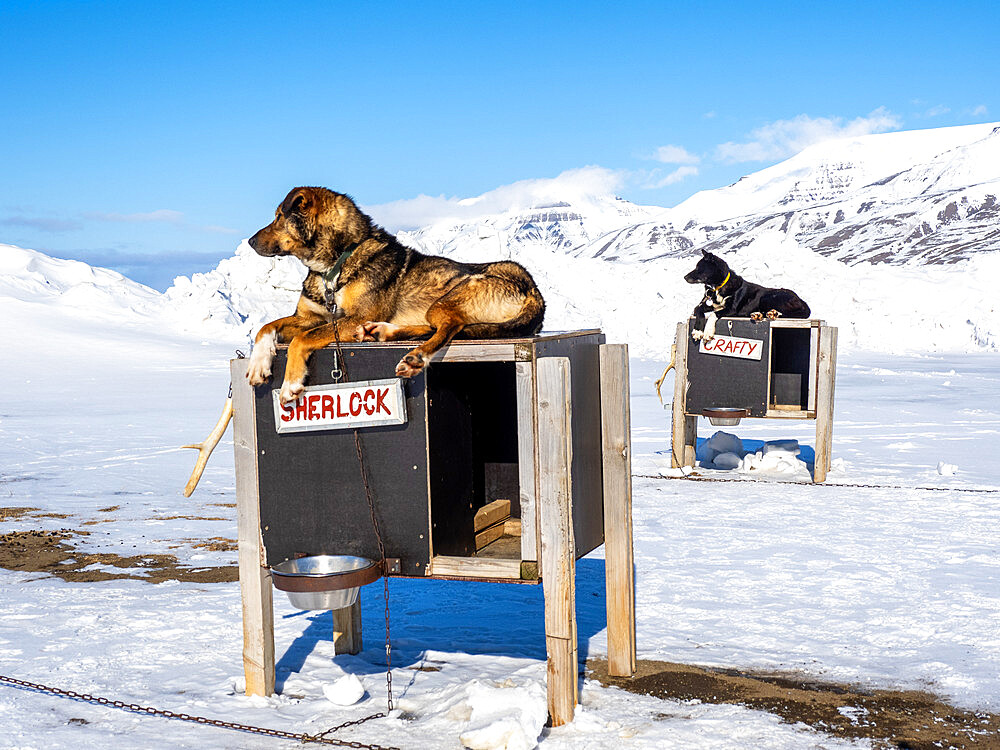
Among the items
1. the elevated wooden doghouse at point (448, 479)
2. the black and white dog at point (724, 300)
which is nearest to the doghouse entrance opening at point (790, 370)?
the black and white dog at point (724, 300)

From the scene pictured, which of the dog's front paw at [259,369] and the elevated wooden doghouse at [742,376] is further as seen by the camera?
the elevated wooden doghouse at [742,376]

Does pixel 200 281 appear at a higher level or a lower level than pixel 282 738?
higher

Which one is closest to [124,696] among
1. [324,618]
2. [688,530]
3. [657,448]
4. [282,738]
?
[282,738]

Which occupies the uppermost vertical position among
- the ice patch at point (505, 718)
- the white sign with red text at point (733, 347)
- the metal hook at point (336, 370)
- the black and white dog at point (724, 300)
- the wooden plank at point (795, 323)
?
the black and white dog at point (724, 300)

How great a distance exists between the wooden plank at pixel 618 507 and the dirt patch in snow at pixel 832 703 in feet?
0.55

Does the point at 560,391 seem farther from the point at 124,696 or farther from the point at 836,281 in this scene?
the point at 836,281

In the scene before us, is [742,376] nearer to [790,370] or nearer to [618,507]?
[790,370]

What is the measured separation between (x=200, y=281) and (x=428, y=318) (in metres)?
35.3

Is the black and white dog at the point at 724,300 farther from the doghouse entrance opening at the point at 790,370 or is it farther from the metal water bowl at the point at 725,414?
the doghouse entrance opening at the point at 790,370

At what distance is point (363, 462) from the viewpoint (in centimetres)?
406

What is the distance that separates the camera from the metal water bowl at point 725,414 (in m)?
9.66

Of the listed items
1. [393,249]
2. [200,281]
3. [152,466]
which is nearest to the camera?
[393,249]

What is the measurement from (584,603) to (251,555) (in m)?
2.35

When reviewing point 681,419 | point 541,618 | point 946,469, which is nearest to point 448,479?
point 541,618
